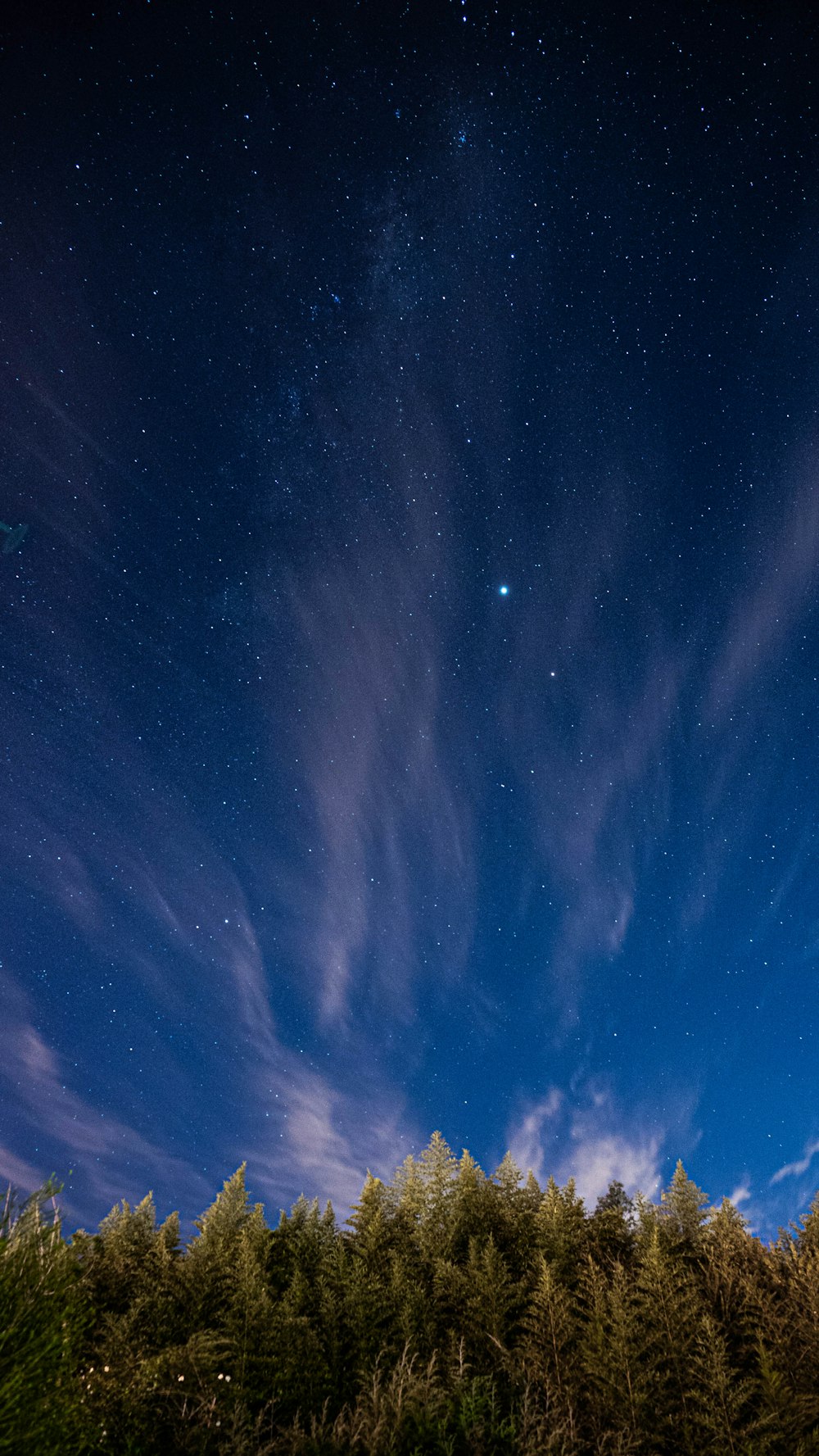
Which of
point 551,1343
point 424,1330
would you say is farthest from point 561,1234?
point 424,1330

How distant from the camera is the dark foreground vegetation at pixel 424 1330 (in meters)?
12.9

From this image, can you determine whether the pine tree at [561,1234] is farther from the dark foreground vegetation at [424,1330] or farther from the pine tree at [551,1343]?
the pine tree at [551,1343]

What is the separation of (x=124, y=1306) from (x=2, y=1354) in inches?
743

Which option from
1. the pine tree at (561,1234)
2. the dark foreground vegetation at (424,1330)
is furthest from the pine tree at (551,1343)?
the pine tree at (561,1234)

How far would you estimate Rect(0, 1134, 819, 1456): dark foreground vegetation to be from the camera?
12.9 m

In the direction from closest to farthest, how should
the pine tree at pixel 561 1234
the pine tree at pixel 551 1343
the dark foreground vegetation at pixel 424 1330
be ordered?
1. the dark foreground vegetation at pixel 424 1330
2. the pine tree at pixel 551 1343
3. the pine tree at pixel 561 1234

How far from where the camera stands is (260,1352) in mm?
20906

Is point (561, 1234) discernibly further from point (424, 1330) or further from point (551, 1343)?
point (424, 1330)

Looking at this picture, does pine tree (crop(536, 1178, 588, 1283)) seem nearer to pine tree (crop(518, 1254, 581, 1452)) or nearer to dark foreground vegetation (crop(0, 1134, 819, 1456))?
dark foreground vegetation (crop(0, 1134, 819, 1456))

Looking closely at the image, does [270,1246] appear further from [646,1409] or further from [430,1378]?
[430,1378]

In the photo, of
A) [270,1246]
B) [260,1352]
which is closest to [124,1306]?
[270,1246]

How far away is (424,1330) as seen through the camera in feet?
75.0

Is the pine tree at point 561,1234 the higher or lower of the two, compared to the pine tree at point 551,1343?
higher

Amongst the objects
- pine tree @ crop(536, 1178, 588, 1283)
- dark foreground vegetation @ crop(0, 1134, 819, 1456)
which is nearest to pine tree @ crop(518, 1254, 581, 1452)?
dark foreground vegetation @ crop(0, 1134, 819, 1456)
